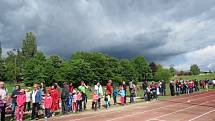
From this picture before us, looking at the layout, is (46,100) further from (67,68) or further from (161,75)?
(161,75)

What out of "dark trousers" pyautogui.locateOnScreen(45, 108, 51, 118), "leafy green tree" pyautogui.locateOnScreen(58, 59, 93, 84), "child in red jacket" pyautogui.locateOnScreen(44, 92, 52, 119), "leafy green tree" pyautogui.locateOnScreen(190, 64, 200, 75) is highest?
"leafy green tree" pyautogui.locateOnScreen(190, 64, 200, 75)

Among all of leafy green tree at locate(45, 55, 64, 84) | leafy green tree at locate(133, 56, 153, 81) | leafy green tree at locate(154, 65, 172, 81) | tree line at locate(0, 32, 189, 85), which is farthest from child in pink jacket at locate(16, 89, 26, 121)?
leafy green tree at locate(154, 65, 172, 81)

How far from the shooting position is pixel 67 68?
86.8 m

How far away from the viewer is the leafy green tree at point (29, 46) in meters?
94.4

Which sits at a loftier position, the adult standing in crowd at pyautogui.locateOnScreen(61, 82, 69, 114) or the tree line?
the tree line

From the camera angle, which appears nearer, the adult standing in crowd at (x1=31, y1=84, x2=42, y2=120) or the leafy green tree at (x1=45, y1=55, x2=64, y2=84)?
the adult standing in crowd at (x1=31, y1=84, x2=42, y2=120)

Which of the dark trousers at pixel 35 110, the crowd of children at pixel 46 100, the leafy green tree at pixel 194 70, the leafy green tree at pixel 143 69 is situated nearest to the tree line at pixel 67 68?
the leafy green tree at pixel 143 69

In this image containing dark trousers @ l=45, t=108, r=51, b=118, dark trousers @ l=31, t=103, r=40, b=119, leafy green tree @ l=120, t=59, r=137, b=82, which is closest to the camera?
dark trousers @ l=31, t=103, r=40, b=119

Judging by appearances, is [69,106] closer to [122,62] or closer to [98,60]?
[98,60]

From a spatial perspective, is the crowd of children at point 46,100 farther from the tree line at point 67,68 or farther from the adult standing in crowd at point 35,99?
the tree line at point 67,68

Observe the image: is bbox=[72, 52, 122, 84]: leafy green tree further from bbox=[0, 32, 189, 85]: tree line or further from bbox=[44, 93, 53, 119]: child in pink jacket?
bbox=[44, 93, 53, 119]: child in pink jacket

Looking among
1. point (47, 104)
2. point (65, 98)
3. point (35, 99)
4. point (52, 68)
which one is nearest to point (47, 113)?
point (47, 104)

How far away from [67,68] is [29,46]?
694 inches

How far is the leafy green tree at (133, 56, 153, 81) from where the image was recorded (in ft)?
362
